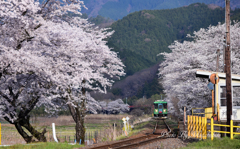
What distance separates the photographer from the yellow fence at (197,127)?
16.0 m

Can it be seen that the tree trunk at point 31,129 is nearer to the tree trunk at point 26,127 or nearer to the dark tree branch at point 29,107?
the tree trunk at point 26,127

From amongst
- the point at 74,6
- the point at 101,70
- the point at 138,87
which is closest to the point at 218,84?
the point at 101,70

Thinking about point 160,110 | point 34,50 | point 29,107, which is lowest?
point 160,110

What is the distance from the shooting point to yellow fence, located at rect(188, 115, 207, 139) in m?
16.0

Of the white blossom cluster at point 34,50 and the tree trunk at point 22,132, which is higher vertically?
the white blossom cluster at point 34,50

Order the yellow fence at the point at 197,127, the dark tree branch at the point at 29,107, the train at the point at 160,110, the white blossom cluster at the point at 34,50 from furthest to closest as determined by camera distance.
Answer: the train at the point at 160,110 → the yellow fence at the point at 197,127 → the dark tree branch at the point at 29,107 → the white blossom cluster at the point at 34,50

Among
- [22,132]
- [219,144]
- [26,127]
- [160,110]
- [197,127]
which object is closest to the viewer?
[219,144]

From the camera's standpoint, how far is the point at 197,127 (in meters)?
17.1

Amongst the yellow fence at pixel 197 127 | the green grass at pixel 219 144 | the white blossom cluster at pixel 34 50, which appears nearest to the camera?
the white blossom cluster at pixel 34 50

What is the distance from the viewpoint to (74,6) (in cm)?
1423

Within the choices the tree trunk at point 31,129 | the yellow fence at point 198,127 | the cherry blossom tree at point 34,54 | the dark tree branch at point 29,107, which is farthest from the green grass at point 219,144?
the tree trunk at point 31,129

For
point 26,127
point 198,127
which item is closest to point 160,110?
point 198,127

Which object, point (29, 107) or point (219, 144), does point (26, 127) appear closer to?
point (29, 107)

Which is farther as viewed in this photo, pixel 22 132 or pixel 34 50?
pixel 22 132
